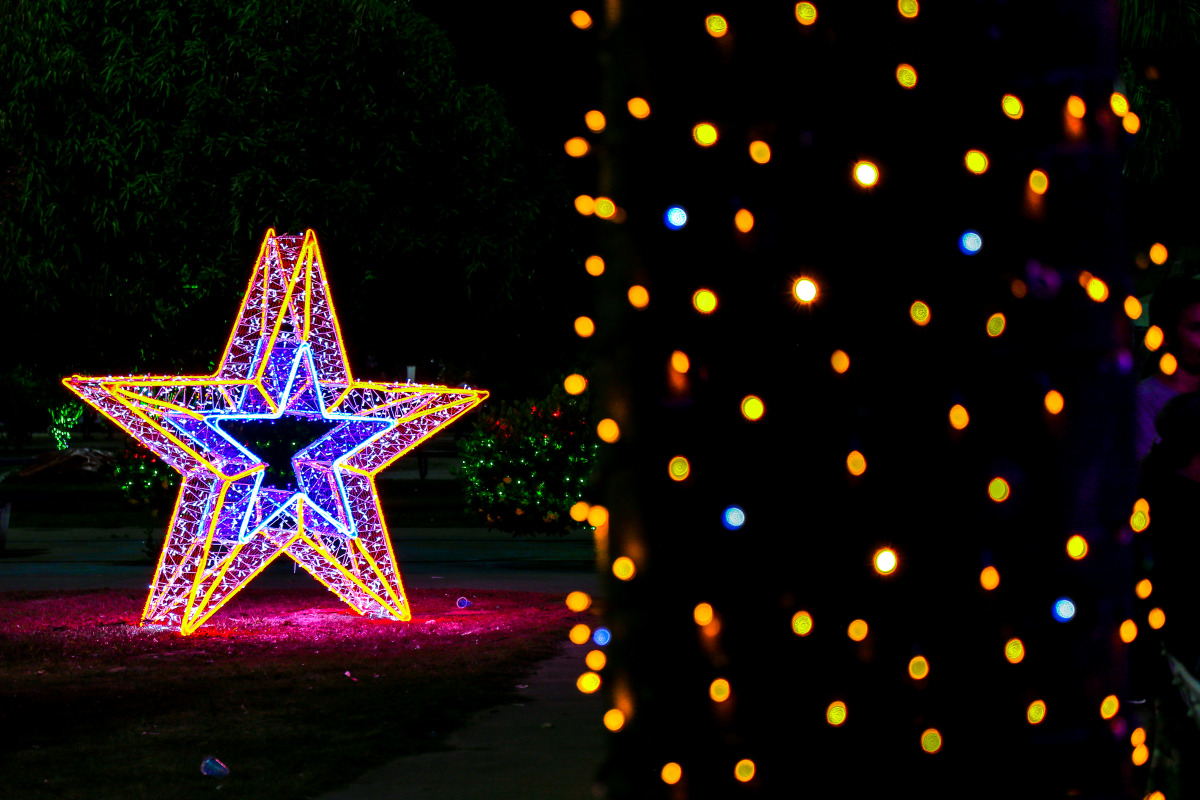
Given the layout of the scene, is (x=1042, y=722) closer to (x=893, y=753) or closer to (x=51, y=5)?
(x=893, y=753)

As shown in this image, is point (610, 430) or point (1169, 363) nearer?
point (610, 430)

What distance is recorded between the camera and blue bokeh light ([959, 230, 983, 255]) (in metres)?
2.70

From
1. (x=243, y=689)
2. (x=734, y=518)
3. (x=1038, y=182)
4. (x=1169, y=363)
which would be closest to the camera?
(x=734, y=518)

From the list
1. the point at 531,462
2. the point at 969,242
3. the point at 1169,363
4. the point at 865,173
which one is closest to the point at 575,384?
the point at 865,173

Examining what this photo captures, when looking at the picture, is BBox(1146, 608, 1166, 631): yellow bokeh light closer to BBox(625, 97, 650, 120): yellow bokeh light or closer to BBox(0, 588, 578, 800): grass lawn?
BBox(625, 97, 650, 120): yellow bokeh light

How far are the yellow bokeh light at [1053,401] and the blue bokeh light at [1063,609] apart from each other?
348 millimetres

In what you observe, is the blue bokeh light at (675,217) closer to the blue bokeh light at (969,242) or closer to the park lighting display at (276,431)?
the blue bokeh light at (969,242)

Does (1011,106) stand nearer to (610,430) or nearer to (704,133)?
(704,133)

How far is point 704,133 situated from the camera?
2.60 m

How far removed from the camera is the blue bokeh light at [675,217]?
2.58 meters

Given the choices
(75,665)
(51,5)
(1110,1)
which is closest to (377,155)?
(51,5)

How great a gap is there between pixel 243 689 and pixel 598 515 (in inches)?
242

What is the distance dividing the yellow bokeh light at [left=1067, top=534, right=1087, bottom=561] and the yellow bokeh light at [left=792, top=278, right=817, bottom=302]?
Result: 26.6 inches

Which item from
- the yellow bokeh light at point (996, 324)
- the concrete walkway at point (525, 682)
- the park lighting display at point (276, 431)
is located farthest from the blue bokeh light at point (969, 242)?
the park lighting display at point (276, 431)
